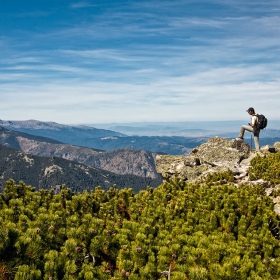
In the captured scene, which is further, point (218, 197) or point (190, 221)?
point (218, 197)

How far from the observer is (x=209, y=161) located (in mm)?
25250

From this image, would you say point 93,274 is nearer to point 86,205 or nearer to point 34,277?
point 34,277

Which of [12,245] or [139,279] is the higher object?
[12,245]

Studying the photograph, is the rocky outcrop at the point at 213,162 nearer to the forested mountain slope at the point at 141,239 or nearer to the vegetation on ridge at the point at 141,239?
the forested mountain slope at the point at 141,239

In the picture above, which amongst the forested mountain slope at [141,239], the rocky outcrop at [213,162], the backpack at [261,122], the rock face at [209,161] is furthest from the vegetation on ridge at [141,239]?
the backpack at [261,122]

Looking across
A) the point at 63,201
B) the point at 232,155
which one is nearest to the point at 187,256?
the point at 63,201

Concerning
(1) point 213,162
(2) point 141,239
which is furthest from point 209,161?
(2) point 141,239

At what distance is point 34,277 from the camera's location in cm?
580

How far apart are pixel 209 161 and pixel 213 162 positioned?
0.55 meters

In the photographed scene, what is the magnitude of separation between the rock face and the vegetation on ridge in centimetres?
778

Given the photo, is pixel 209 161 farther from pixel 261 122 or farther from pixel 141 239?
pixel 141 239

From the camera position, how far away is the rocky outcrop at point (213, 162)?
69.9ft

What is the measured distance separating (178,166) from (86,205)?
12996 millimetres

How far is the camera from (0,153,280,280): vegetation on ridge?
652cm
